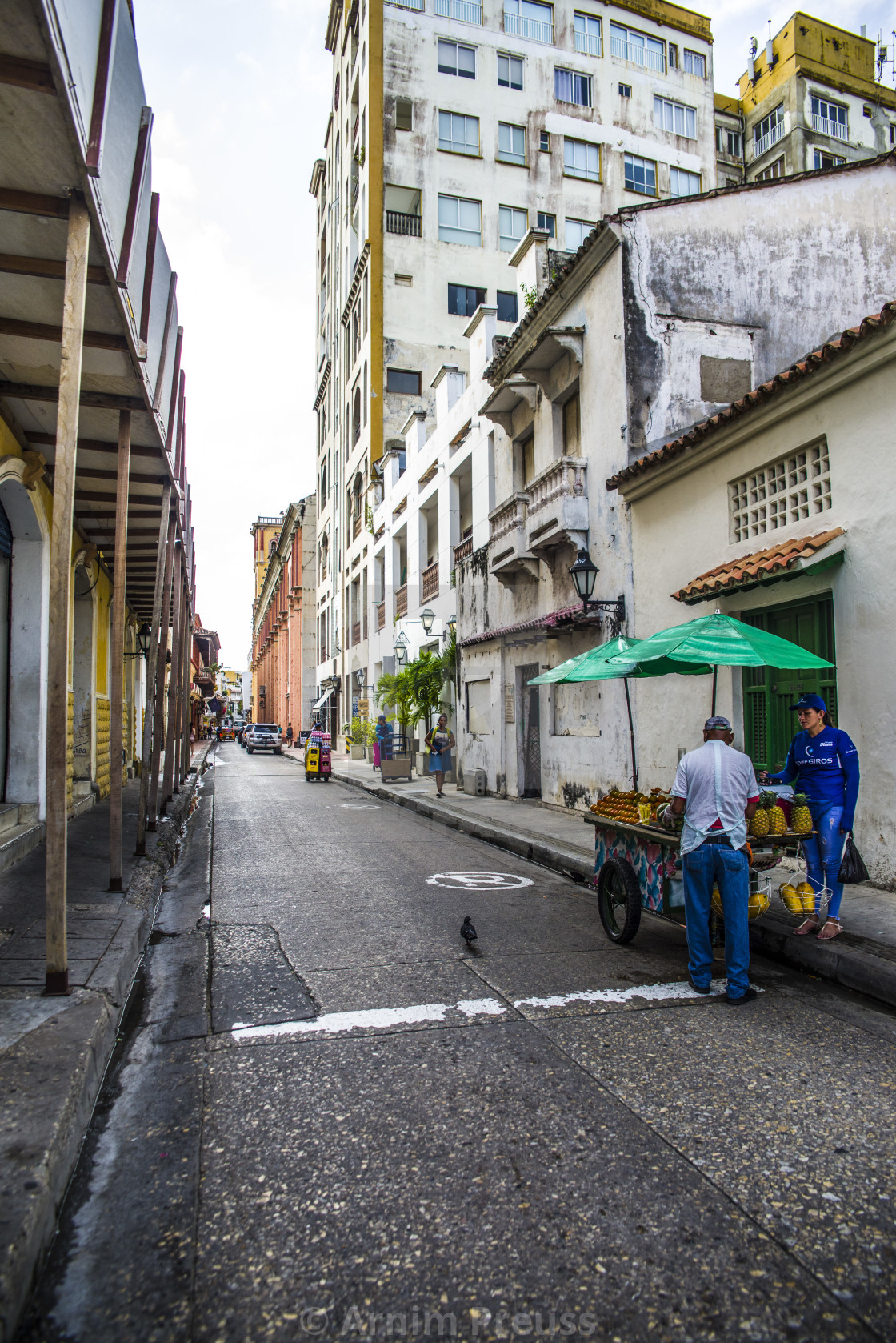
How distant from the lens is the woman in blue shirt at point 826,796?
5734 mm

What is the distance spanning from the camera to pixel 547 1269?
7.93 ft

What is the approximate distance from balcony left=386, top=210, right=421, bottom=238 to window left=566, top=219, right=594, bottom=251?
6.00 m

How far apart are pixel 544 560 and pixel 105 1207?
12.7 m

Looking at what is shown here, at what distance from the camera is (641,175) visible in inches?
1320

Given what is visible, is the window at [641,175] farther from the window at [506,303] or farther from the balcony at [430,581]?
the balcony at [430,581]

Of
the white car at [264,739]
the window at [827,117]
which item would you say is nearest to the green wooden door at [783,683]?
the window at [827,117]

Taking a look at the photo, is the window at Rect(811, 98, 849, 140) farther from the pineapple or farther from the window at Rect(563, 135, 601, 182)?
the pineapple

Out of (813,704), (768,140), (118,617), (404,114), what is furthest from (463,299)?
(813,704)

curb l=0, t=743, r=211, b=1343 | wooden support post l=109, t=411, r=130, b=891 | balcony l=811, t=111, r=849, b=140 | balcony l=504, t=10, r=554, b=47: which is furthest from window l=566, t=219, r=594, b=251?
curb l=0, t=743, r=211, b=1343

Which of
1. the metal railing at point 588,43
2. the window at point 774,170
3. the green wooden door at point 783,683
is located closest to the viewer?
the green wooden door at point 783,683

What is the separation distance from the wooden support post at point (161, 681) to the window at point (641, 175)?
30.2 meters

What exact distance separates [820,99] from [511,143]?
1360 cm

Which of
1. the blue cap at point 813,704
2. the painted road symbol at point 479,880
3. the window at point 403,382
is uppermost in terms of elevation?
the window at point 403,382

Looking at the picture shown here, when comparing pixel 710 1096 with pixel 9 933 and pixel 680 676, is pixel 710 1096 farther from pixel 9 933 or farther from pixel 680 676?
pixel 680 676
